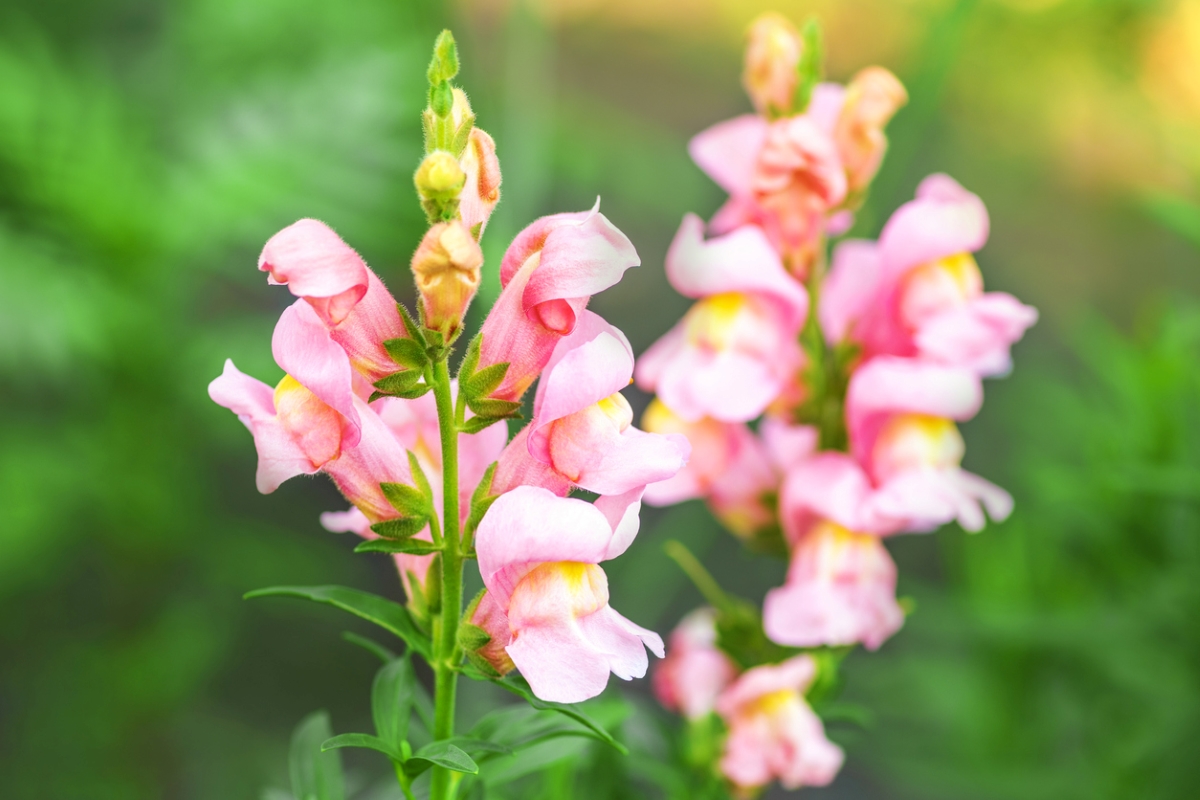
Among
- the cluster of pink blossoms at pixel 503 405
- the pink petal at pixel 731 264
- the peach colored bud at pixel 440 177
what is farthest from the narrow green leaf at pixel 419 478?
the pink petal at pixel 731 264

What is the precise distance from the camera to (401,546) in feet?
1.24

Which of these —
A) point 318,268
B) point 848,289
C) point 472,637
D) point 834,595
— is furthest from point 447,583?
point 848,289

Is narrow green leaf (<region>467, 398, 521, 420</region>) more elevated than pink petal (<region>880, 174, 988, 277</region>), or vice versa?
pink petal (<region>880, 174, 988, 277</region>)

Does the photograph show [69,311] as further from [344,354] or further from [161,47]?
[344,354]

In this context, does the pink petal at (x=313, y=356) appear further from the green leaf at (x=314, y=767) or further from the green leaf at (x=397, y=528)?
the green leaf at (x=314, y=767)

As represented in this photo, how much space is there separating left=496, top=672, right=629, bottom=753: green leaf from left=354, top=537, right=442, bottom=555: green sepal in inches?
2.1

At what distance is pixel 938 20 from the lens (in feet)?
2.15

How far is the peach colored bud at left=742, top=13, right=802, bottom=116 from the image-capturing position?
0.60m

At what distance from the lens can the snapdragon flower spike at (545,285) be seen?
362mm

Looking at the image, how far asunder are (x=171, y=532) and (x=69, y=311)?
0.86ft

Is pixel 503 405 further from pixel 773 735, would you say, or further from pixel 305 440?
pixel 773 735

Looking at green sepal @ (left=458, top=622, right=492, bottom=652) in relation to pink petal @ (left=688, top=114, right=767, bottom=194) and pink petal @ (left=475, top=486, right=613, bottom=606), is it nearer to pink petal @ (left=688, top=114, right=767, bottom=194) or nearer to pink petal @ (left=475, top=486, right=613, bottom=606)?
pink petal @ (left=475, top=486, right=613, bottom=606)

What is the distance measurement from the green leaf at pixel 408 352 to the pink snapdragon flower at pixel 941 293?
31cm

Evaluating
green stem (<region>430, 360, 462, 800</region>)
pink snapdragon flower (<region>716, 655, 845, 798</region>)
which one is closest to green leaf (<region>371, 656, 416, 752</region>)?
green stem (<region>430, 360, 462, 800</region>)
